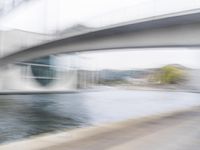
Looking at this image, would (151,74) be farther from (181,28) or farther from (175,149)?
(175,149)

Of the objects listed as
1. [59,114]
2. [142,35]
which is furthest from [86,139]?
[59,114]

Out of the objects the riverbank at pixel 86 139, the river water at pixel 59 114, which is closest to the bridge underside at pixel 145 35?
the river water at pixel 59 114

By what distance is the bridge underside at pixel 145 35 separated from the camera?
17.8 meters

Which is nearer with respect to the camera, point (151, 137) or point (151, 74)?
point (151, 137)

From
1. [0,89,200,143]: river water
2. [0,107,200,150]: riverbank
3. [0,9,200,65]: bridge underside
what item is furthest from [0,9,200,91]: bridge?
[0,107,200,150]: riverbank

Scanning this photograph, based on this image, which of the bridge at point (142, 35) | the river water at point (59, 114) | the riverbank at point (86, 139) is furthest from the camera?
the bridge at point (142, 35)

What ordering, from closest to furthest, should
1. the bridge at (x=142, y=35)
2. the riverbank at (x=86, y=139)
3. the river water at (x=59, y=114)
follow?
the riverbank at (x=86, y=139)
the river water at (x=59, y=114)
the bridge at (x=142, y=35)

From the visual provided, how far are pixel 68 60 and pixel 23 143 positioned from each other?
177 ft

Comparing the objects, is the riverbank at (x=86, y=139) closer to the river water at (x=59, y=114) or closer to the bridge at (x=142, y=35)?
the river water at (x=59, y=114)

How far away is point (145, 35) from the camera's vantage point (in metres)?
20.9

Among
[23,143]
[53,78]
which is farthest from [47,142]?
[53,78]

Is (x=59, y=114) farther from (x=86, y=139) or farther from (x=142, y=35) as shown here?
(x=86, y=139)

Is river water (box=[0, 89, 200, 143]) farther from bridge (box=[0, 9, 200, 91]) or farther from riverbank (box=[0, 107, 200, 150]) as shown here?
bridge (box=[0, 9, 200, 91])

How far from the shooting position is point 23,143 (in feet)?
26.7
